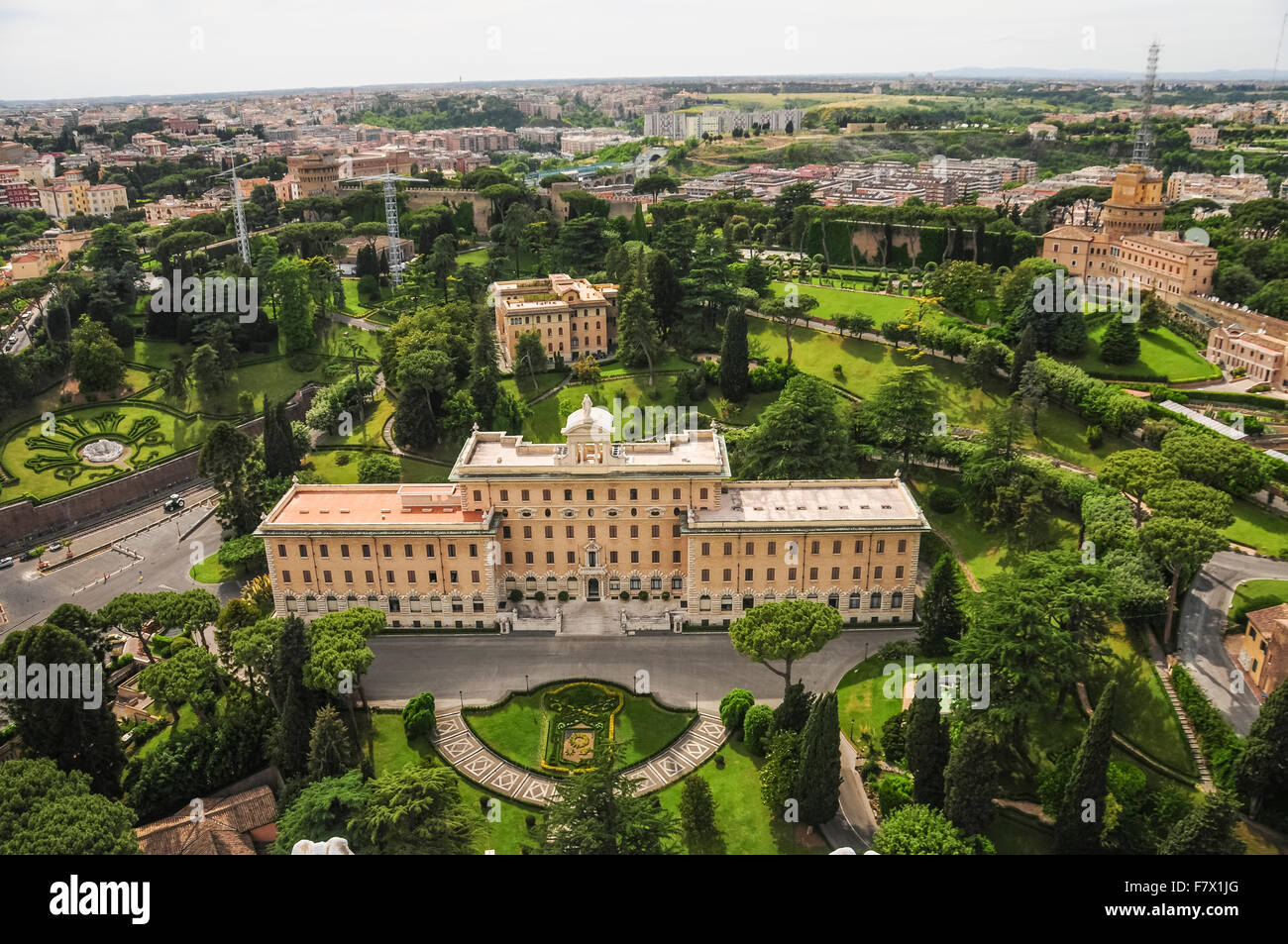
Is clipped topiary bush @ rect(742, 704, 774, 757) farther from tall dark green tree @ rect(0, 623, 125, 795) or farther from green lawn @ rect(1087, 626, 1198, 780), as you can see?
tall dark green tree @ rect(0, 623, 125, 795)

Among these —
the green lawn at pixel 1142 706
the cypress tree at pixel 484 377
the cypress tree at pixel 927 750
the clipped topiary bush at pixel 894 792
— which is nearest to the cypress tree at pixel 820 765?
the clipped topiary bush at pixel 894 792

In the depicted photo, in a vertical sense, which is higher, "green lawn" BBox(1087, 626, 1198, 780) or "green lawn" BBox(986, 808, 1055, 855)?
"green lawn" BBox(1087, 626, 1198, 780)

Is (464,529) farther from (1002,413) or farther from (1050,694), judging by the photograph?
(1002,413)

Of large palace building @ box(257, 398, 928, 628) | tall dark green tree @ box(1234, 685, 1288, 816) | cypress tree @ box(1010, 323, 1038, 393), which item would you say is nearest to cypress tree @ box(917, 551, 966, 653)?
large palace building @ box(257, 398, 928, 628)

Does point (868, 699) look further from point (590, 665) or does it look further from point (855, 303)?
point (855, 303)

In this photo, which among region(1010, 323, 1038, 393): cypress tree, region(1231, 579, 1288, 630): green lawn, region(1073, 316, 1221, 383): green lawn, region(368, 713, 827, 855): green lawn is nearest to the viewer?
region(368, 713, 827, 855): green lawn
